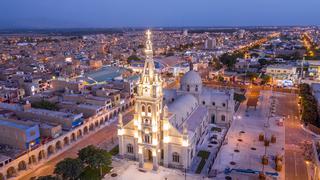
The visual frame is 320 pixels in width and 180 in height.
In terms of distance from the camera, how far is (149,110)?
52719 mm

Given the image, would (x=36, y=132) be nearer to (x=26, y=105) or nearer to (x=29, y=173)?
(x=29, y=173)

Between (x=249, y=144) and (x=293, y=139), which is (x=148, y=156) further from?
(x=293, y=139)

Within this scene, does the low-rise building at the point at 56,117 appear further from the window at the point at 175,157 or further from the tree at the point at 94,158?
the window at the point at 175,157

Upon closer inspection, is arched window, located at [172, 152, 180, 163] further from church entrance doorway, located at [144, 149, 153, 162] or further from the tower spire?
the tower spire

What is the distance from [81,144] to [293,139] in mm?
51726

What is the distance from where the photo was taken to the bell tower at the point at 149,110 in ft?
169

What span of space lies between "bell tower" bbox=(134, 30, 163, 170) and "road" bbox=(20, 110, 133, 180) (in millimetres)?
16809

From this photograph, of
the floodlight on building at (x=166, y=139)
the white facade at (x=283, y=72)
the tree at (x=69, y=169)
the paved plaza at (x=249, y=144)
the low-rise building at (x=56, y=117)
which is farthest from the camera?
the white facade at (x=283, y=72)

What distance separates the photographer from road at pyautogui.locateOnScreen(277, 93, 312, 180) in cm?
5300

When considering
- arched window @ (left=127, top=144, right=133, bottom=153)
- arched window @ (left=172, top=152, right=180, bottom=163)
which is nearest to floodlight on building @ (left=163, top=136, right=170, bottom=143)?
arched window @ (left=172, top=152, right=180, bottom=163)

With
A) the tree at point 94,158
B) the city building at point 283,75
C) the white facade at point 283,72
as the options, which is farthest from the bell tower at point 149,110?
the white facade at point 283,72

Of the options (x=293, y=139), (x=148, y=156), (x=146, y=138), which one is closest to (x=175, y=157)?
(x=148, y=156)

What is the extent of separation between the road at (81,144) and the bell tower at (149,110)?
55.1ft

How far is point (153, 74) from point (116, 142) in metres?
23.9
